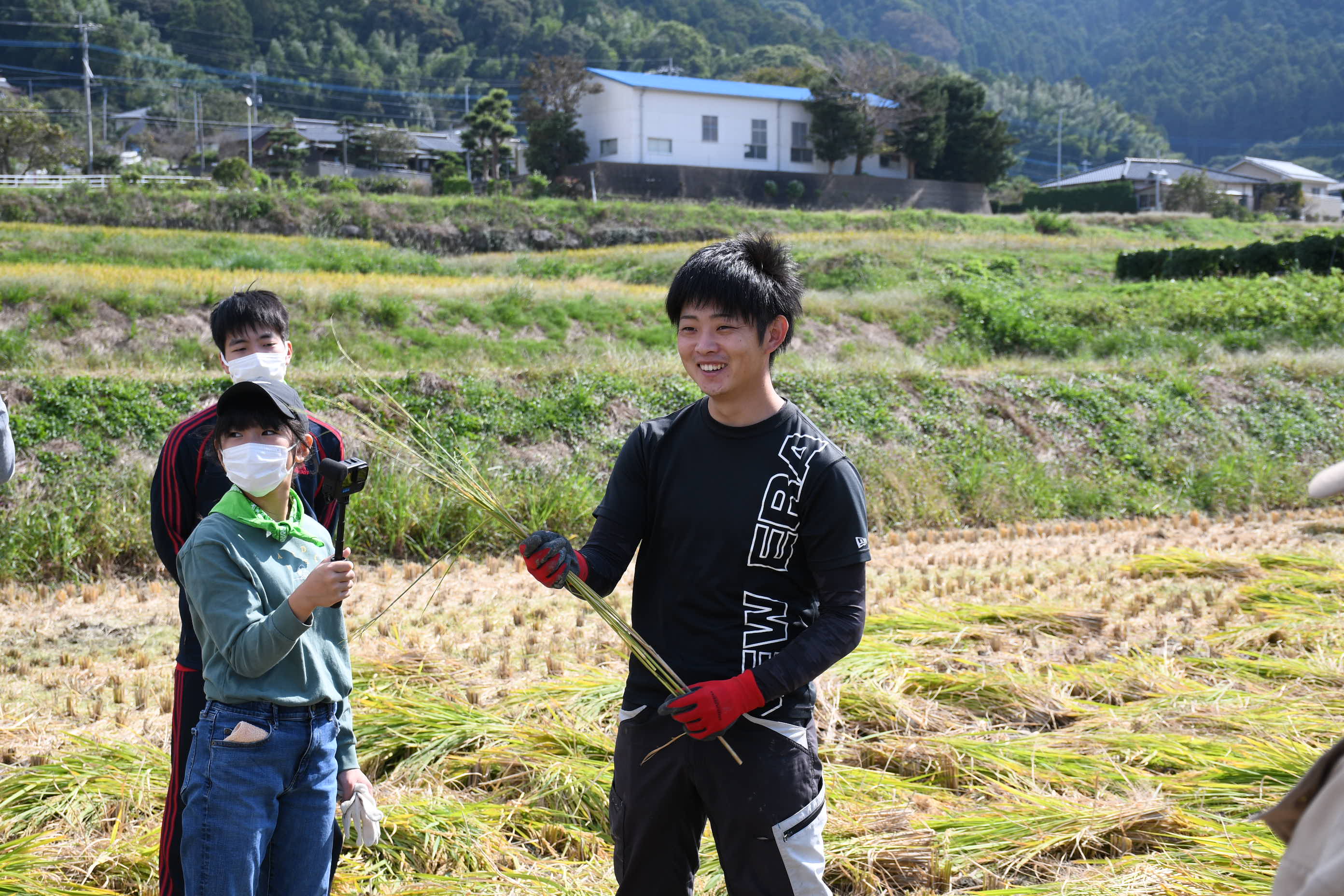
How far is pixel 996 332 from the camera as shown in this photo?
1875 cm

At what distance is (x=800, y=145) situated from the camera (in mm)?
48250

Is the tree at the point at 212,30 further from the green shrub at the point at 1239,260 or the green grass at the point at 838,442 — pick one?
the green grass at the point at 838,442

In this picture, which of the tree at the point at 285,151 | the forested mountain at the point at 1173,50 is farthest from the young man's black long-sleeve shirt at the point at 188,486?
the forested mountain at the point at 1173,50

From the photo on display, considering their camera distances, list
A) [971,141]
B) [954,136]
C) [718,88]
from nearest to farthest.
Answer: [718,88]
[971,141]
[954,136]

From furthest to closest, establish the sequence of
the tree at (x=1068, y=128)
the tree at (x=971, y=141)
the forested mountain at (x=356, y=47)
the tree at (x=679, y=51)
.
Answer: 1. the tree at (x=1068, y=128)
2. the tree at (x=679, y=51)
3. the forested mountain at (x=356, y=47)
4. the tree at (x=971, y=141)

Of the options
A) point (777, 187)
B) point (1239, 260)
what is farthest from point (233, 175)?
point (1239, 260)

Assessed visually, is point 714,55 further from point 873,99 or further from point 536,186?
point 536,186

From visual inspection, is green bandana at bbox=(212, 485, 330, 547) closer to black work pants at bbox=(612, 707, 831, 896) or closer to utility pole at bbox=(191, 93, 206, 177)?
black work pants at bbox=(612, 707, 831, 896)

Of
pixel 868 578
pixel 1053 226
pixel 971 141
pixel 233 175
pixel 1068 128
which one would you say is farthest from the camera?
pixel 1068 128

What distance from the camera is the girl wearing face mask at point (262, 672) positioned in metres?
2.21

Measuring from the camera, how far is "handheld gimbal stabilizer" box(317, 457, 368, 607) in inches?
89.5

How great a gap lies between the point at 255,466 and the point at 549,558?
65 cm

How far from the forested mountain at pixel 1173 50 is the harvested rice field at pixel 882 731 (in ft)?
424

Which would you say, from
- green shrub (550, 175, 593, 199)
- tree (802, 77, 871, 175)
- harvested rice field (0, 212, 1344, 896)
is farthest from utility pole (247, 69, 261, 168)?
harvested rice field (0, 212, 1344, 896)
